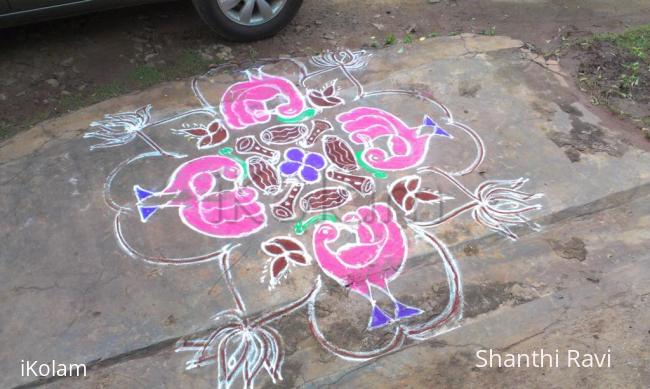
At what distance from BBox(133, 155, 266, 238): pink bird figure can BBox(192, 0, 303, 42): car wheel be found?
140 centimetres

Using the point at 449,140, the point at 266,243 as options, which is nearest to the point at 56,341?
the point at 266,243

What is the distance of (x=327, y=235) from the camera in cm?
296

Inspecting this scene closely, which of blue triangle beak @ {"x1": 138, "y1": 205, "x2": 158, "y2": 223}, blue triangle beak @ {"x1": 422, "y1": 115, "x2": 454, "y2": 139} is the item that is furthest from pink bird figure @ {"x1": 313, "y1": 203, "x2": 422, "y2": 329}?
blue triangle beak @ {"x1": 138, "y1": 205, "x2": 158, "y2": 223}

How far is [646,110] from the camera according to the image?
3846mm

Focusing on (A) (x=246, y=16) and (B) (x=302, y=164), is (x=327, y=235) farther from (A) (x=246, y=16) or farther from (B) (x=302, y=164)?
A: (A) (x=246, y=16)

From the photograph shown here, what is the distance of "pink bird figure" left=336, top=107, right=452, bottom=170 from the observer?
11.2ft

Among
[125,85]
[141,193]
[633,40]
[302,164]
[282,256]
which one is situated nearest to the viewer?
[282,256]

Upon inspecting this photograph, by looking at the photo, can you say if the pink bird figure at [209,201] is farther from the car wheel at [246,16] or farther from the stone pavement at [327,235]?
the car wheel at [246,16]

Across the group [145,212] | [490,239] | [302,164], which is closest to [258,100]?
[302,164]

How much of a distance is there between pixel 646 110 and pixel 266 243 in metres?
2.91

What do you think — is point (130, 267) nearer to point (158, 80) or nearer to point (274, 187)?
point (274, 187)

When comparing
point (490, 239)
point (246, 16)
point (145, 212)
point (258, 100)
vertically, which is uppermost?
point (246, 16)

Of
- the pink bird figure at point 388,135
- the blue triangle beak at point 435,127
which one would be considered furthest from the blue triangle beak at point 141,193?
the blue triangle beak at point 435,127

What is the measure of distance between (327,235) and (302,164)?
60cm
